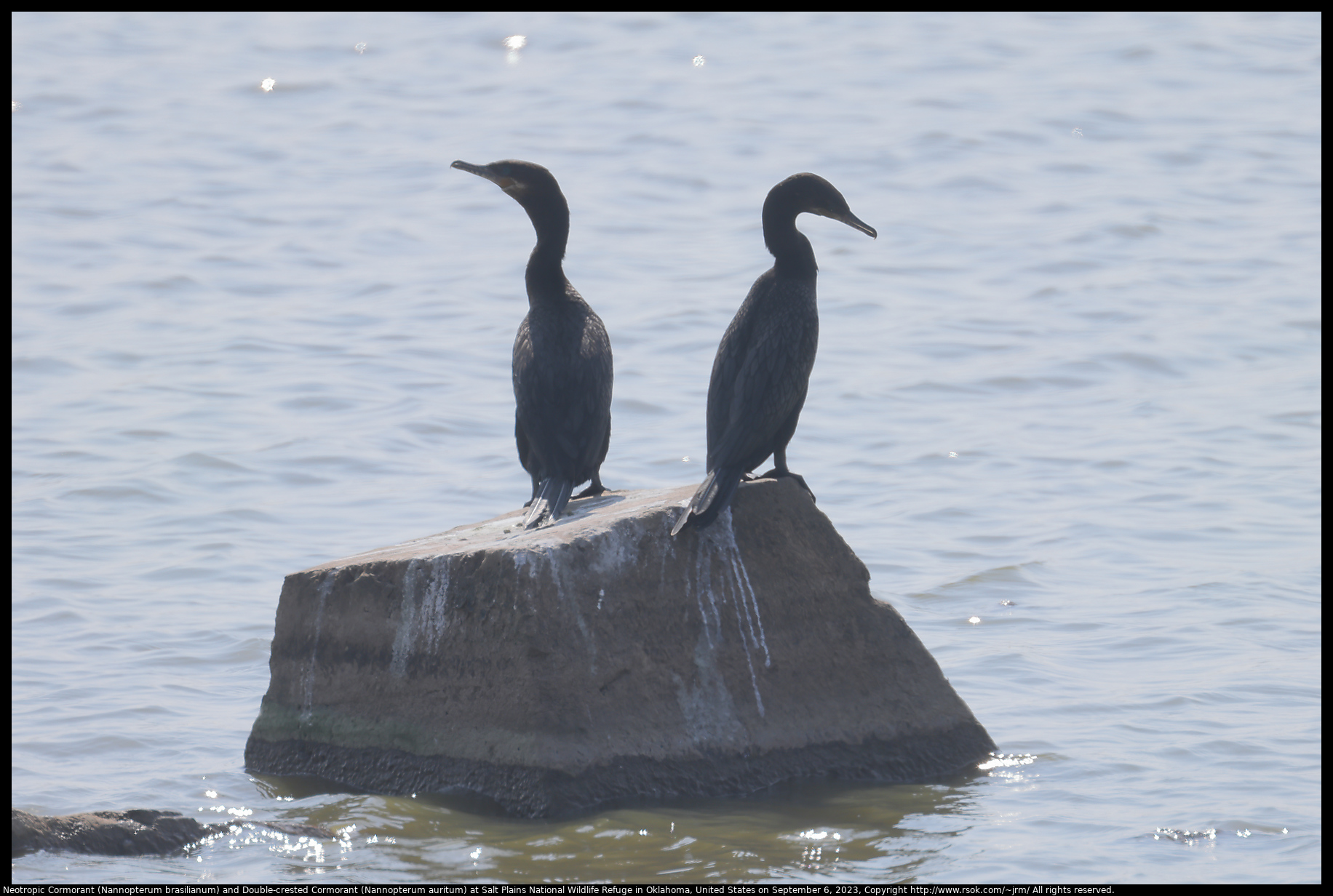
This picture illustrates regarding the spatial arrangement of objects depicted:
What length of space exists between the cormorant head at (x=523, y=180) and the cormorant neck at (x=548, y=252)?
5 cm

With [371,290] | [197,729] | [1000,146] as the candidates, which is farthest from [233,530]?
[1000,146]

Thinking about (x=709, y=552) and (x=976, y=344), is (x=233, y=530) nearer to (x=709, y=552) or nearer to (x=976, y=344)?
(x=709, y=552)

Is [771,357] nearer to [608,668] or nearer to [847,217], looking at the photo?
[847,217]

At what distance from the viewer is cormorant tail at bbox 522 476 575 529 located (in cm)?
573

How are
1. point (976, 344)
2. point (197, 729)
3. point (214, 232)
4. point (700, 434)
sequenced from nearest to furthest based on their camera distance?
point (197, 729) → point (700, 434) → point (976, 344) → point (214, 232)

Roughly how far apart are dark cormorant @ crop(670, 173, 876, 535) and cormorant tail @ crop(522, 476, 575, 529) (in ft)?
1.88

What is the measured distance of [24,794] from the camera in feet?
19.2

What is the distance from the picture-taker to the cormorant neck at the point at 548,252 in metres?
6.49

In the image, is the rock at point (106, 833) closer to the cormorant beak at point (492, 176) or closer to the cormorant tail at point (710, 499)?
the cormorant tail at point (710, 499)

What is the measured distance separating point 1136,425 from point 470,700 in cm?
785

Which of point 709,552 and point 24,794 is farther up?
point 709,552

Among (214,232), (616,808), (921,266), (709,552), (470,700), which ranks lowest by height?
(616,808)

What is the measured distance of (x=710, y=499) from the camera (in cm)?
539

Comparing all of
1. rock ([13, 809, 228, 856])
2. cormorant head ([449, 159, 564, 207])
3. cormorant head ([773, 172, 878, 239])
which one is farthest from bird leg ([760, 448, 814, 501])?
rock ([13, 809, 228, 856])
